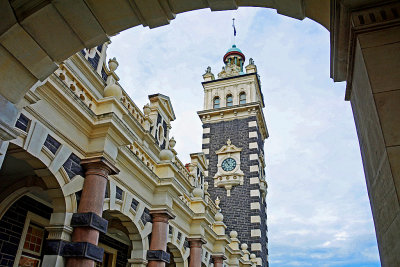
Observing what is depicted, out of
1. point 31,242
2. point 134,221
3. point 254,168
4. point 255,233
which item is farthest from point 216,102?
point 31,242

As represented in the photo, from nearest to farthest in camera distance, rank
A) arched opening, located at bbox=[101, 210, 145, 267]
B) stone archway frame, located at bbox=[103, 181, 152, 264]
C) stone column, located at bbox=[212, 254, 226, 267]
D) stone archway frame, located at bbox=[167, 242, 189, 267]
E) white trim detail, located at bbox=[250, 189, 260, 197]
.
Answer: stone archway frame, located at bbox=[103, 181, 152, 264] → arched opening, located at bbox=[101, 210, 145, 267] → stone archway frame, located at bbox=[167, 242, 189, 267] → stone column, located at bbox=[212, 254, 226, 267] → white trim detail, located at bbox=[250, 189, 260, 197]

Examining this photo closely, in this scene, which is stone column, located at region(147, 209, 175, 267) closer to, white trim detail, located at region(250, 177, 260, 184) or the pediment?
the pediment

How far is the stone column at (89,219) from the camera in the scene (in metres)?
7.16

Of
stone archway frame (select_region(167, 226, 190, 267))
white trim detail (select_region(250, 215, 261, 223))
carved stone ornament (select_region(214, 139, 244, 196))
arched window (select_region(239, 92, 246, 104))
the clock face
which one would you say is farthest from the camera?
arched window (select_region(239, 92, 246, 104))

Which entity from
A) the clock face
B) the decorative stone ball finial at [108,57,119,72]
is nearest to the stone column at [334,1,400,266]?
the decorative stone ball finial at [108,57,119,72]

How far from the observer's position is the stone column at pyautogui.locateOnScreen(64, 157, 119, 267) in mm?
7160

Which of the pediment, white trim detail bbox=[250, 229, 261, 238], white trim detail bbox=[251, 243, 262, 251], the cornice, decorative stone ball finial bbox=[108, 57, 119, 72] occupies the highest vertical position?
the pediment

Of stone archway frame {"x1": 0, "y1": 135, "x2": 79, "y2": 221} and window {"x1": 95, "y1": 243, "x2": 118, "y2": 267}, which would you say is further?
window {"x1": 95, "y1": 243, "x2": 118, "y2": 267}

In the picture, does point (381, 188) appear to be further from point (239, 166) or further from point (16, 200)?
point (239, 166)

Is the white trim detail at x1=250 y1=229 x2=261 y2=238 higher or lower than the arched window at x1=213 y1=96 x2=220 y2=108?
lower

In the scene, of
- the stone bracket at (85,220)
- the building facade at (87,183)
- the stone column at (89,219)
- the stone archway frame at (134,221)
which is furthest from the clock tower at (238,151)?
the stone bracket at (85,220)

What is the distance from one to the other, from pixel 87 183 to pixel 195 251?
24.3ft

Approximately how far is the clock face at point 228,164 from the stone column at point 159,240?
55.2ft

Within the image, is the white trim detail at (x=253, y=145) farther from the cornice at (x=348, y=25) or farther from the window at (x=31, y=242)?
the cornice at (x=348, y=25)
